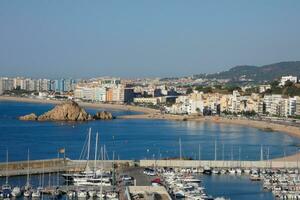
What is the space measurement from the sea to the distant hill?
76.2 m

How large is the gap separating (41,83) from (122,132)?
65170 mm

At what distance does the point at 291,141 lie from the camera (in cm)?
3444

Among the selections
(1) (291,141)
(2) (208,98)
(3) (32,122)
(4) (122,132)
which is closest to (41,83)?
(2) (208,98)

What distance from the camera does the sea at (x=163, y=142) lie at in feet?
68.2

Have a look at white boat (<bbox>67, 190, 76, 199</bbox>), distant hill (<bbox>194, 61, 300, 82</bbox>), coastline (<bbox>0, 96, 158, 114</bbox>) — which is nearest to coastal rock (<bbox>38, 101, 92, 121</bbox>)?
coastline (<bbox>0, 96, 158, 114</bbox>)

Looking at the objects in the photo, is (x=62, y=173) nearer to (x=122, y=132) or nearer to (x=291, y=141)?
(x=291, y=141)

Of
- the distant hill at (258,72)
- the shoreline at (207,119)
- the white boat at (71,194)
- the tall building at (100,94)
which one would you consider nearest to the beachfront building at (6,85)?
the tall building at (100,94)

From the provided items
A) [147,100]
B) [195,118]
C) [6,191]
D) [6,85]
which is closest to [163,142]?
[6,191]

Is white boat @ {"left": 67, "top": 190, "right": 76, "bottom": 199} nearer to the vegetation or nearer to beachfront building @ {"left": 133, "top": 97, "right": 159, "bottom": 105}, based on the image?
the vegetation

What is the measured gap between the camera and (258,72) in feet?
440

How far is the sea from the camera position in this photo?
2078 centimetres

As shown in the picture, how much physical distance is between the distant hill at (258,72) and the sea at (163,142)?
76176 mm

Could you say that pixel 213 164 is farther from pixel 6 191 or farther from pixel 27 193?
pixel 6 191

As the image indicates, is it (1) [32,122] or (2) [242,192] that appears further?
(1) [32,122]
